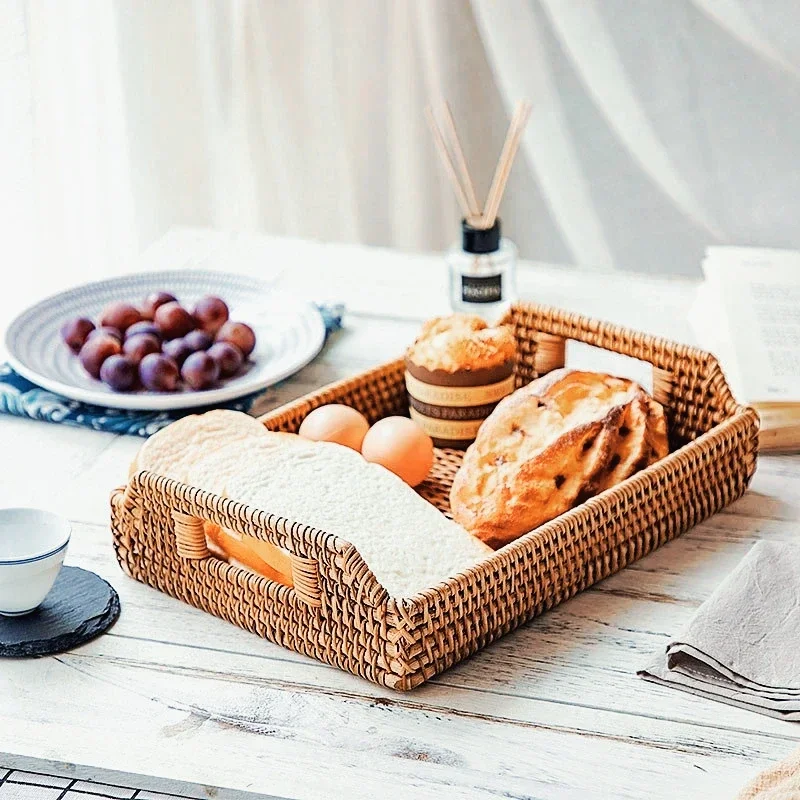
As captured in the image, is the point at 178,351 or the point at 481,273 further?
the point at 481,273

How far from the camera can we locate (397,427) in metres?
1.19

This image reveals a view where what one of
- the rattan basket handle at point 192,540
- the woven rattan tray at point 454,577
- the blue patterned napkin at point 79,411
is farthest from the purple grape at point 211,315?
the rattan basket handle at point 192,540

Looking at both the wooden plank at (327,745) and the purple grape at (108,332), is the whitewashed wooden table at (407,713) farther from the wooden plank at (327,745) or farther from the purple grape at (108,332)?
the purple grape at (108,332)

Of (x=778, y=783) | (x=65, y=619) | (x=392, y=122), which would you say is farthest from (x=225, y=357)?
(x=392, y=122)

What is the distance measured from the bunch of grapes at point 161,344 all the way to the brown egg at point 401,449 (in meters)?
0.29

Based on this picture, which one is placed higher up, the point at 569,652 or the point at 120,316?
the point at 120,316

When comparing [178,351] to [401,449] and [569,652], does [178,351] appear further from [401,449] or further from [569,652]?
[569,652]

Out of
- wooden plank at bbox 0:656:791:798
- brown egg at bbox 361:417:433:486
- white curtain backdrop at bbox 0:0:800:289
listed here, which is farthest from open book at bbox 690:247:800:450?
white curtain backdrop at bbox 0:0:800:289

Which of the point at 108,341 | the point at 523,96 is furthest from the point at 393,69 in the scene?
the point at 108,341

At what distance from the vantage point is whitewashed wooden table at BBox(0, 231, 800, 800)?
84cm

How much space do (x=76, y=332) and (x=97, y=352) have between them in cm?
8

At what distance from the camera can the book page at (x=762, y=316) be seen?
1326 mm

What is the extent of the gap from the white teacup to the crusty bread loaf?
34cm

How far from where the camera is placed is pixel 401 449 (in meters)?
1.18
